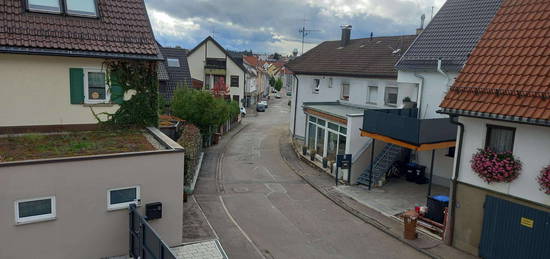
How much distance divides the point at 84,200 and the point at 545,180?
11165mm

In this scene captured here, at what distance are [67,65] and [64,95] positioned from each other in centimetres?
94

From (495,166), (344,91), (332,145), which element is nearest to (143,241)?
(495,166)

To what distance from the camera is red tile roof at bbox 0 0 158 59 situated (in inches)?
470

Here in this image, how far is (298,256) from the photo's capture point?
12148 mm

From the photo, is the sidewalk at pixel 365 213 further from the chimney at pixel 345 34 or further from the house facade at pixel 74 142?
the chimney at pixel 345 34

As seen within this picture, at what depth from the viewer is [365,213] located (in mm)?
15883

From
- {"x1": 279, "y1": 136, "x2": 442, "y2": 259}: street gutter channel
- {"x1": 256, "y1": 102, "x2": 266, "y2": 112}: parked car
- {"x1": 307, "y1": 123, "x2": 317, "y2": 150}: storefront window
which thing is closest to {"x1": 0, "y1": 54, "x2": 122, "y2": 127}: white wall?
{"x1": 279, "y1": 136, "x2": 442, "y2": 259}: street gutter channel

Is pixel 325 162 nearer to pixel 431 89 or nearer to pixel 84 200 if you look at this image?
pixel 431 89

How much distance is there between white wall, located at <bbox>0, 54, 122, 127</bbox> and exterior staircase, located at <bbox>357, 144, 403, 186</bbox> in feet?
40.9

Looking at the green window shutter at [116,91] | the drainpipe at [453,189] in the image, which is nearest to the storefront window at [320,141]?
the drainpipe at [453,189]

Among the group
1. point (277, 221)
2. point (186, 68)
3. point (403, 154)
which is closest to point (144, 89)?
point (277, 221)

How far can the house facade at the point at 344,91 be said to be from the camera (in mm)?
20984

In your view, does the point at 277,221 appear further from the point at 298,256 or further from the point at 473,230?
the point at 473,230

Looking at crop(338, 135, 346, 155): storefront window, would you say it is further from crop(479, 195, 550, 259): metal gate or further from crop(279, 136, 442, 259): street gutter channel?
crop(479, 195, 550, 259): metal gate
